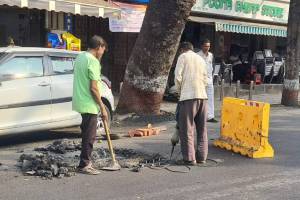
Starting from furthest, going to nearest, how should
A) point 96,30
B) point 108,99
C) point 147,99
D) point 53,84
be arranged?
point 96,30 → point 147,99 → point 108,99 → point 53,84

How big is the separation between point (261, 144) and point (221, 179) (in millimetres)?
1596

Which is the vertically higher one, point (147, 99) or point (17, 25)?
point (17, 25)

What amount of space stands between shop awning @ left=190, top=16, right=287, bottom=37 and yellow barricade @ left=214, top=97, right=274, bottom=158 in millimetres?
8399

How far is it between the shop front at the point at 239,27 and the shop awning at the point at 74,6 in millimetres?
4473

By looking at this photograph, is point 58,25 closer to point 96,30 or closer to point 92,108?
point 96,30

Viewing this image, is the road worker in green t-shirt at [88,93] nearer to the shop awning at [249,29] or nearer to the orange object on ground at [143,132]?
the orange object on ground at [143,132]

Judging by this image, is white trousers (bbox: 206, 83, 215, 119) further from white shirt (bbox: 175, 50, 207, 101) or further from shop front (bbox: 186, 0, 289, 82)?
shop front (bbox: 186, 0, 289, 82)

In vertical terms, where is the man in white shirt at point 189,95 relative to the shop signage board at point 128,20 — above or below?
below

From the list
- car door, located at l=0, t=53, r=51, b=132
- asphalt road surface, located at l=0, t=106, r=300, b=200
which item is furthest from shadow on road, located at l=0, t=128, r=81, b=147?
car door, located at l=0, t=53, r=51, b=132

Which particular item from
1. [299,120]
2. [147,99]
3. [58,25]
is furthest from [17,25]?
[299,120]

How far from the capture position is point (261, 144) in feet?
27.8

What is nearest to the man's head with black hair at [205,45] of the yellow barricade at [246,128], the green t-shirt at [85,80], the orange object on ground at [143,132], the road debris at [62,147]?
the orange object on ground at [143,132]

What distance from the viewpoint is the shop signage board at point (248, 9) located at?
18609 mm

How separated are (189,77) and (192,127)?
712mm
